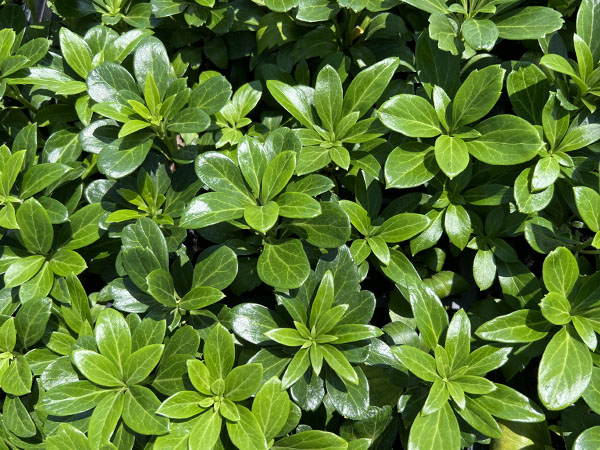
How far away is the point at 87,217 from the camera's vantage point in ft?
5.83

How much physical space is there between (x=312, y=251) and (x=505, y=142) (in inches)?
25.8

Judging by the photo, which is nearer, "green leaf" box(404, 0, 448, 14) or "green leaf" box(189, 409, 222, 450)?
"green leaf" box(189, 409, 222, 450)

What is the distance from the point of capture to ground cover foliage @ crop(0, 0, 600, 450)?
1.48 meters

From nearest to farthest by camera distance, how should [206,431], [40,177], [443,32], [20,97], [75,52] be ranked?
[206,431]
[443,32]
[40,177]
[75,52]
[20,97]

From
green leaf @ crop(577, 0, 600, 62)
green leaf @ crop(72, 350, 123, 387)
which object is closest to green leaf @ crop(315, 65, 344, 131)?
green leaf @ crop(577, 0, 600, 62)

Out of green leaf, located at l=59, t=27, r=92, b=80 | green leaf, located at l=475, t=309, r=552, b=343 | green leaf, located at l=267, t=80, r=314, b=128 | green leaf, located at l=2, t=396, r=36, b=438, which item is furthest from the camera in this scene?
green leaf, located at l=59, t=27, r=92, b=80

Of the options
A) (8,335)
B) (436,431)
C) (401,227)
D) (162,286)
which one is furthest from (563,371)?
(8,335)

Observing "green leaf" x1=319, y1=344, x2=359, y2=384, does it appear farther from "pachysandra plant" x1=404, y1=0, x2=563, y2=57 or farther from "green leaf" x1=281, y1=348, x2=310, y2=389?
"pachysandra plant" x1=404, y1=0, x2=563, y2=57

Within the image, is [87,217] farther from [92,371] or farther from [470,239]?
[470,239]

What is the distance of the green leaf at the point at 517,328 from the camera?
1506 millimetres

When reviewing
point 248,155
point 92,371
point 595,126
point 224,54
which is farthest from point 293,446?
point 224,54

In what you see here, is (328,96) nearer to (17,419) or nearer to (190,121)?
(190,121)

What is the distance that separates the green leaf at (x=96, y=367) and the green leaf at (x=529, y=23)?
4.97 feet

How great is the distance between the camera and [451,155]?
153 centimetres
